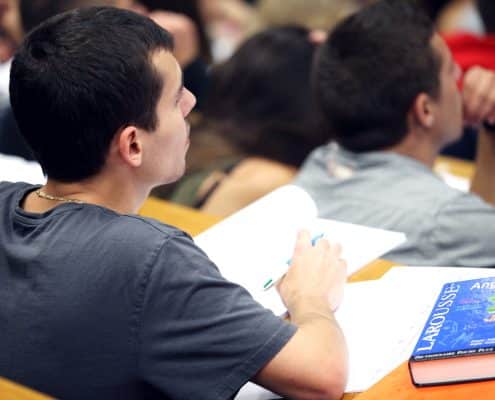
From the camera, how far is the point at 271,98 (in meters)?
2.41

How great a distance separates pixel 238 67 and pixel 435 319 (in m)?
1.30

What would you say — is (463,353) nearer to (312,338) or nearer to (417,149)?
(312,338)

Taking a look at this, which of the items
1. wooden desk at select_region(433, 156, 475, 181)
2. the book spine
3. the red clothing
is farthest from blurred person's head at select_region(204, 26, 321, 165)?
the book spine

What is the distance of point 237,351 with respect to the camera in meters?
1.10

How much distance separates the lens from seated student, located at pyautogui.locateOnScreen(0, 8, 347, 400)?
1.11 metres

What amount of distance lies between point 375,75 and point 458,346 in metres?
0.87

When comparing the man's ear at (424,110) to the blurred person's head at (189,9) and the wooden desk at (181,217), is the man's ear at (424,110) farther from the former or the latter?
the blurred person's head at (189,9)

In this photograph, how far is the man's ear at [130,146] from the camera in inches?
47.5

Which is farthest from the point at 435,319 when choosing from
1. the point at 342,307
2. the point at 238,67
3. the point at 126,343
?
the point at 238,67

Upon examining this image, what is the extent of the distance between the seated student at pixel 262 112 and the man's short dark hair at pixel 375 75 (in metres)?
0.40

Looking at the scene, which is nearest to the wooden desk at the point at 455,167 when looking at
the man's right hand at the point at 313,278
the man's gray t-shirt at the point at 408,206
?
the man's gray t-shirt at the point at 408,206

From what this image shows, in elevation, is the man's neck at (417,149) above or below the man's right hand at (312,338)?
below

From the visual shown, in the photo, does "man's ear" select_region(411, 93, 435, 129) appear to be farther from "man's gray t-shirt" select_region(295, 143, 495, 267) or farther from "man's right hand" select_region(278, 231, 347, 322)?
"man's right hand" select_region(278, 231, 347, 322)

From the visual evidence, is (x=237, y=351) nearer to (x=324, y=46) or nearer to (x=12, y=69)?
(x=12, y=69)
